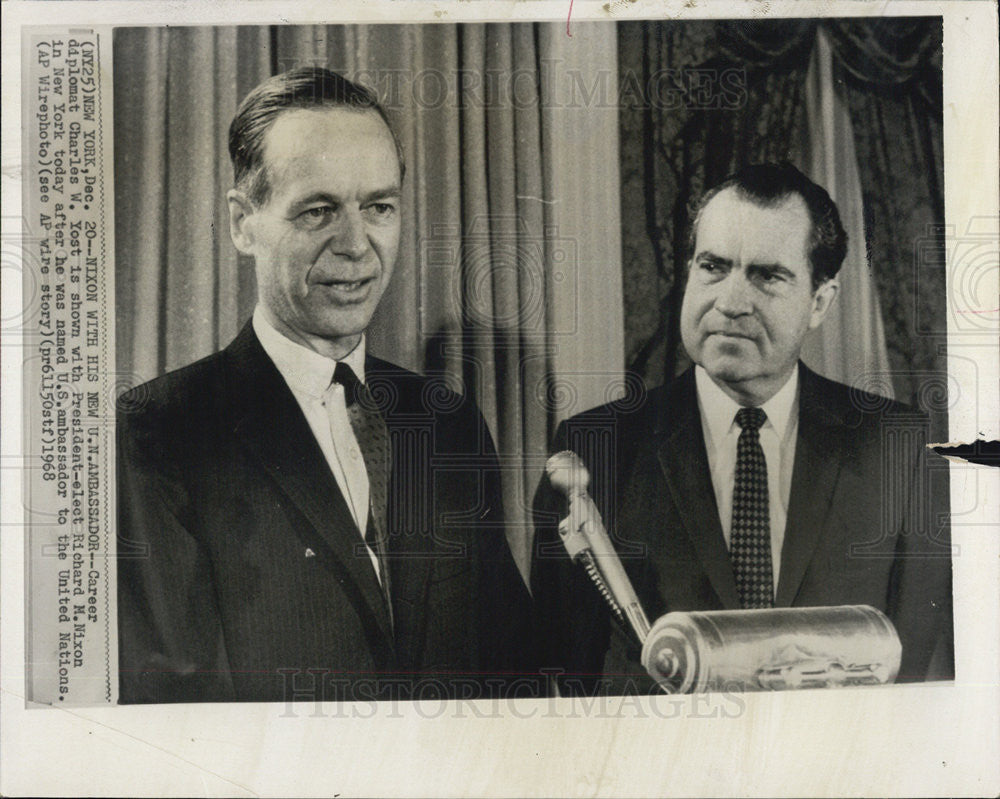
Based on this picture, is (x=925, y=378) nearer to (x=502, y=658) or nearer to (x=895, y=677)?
(x=895, y=677)

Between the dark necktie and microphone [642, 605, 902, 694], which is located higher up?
the dark necktie

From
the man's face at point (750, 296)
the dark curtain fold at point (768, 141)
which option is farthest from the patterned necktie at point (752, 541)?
the dark curtain fold at point (768, 141)

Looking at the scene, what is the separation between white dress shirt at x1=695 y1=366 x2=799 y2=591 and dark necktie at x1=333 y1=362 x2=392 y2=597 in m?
0.61

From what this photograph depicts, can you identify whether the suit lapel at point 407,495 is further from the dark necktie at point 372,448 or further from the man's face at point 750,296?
the man's face at point 750,296

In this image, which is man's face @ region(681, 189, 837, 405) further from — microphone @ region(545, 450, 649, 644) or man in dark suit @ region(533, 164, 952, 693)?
microphone @ region(545, 450, 649, 644)

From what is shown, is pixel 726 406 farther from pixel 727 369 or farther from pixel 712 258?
pixel 712 258

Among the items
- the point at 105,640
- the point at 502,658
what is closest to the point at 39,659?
the point at 105,640

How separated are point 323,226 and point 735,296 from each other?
0.79m

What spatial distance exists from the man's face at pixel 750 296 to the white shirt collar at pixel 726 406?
0.5 inches

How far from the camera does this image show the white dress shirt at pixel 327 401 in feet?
5.13

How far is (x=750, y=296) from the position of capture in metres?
1.59

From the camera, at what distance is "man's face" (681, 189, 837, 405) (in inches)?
62.6

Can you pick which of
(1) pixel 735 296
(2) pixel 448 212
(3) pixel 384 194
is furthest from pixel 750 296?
(3) pixel 384 194

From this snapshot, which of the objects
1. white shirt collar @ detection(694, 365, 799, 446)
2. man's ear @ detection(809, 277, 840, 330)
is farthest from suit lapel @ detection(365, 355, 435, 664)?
man's ear @ detection(809, 277, 840, 330)
